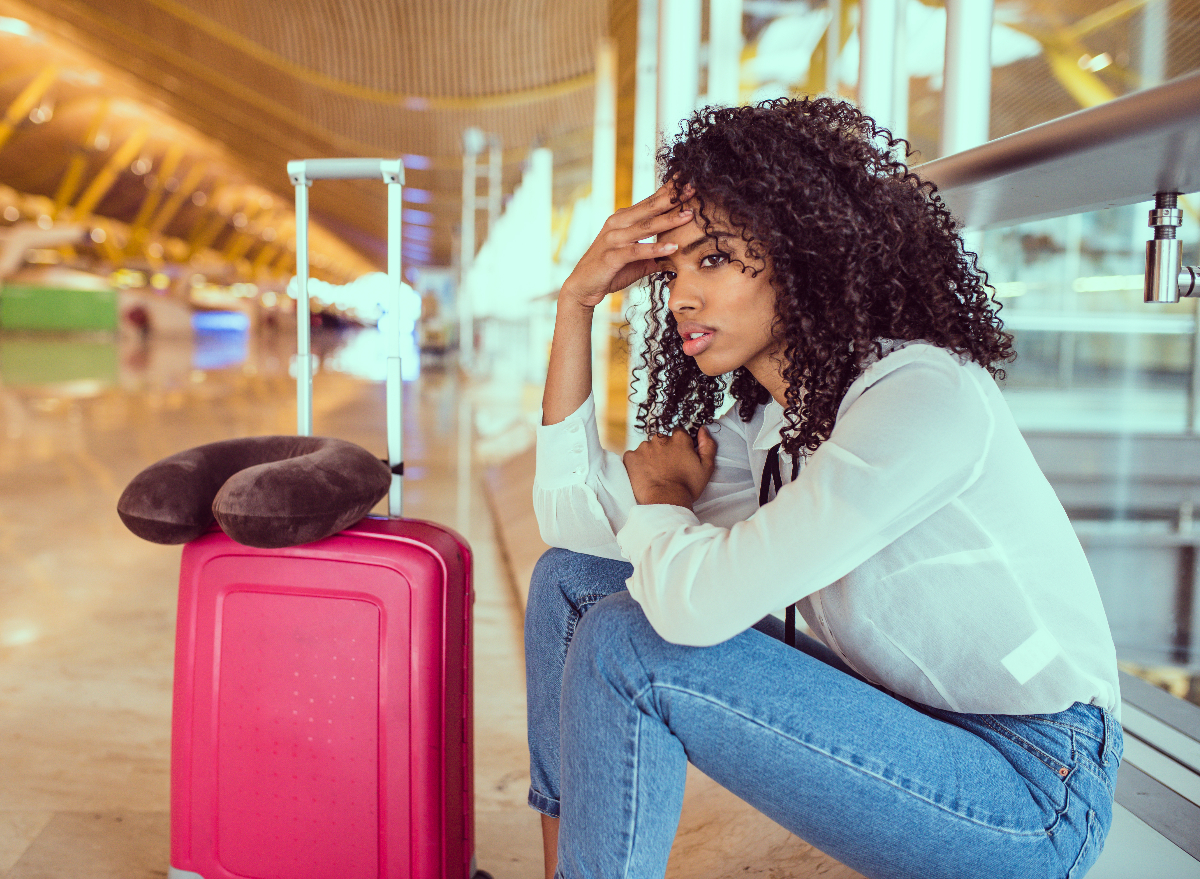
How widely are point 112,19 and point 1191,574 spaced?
2754 centimetres

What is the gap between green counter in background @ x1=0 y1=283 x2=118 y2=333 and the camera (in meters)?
21.8

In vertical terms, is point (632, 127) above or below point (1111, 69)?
below

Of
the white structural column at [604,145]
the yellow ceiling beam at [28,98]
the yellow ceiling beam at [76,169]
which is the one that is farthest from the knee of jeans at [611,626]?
the yellow ceiling beam at [76,169]

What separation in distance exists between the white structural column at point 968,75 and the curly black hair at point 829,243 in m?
0.50

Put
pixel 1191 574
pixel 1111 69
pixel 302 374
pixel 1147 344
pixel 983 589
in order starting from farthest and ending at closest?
pixel 1147 344 < pixel 1111 69 < pixel 1191 574 < pixel 302 374 < pixel 983 589

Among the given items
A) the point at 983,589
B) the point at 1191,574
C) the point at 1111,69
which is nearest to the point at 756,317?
the point at 983,589

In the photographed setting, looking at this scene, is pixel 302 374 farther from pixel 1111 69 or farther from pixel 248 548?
pixel 1111 69

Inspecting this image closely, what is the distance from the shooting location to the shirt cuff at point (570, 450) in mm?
1324

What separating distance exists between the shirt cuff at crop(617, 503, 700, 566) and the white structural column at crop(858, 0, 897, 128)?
3.52ft

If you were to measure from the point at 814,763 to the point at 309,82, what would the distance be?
80.6 ft

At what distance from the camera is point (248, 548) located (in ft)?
4.19

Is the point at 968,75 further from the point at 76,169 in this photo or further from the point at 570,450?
the point at 76,169

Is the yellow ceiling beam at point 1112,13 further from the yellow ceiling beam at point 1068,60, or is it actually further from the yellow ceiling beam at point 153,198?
the yellow ceiling beam at point 153,198

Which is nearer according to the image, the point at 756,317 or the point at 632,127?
the point at 756,317
